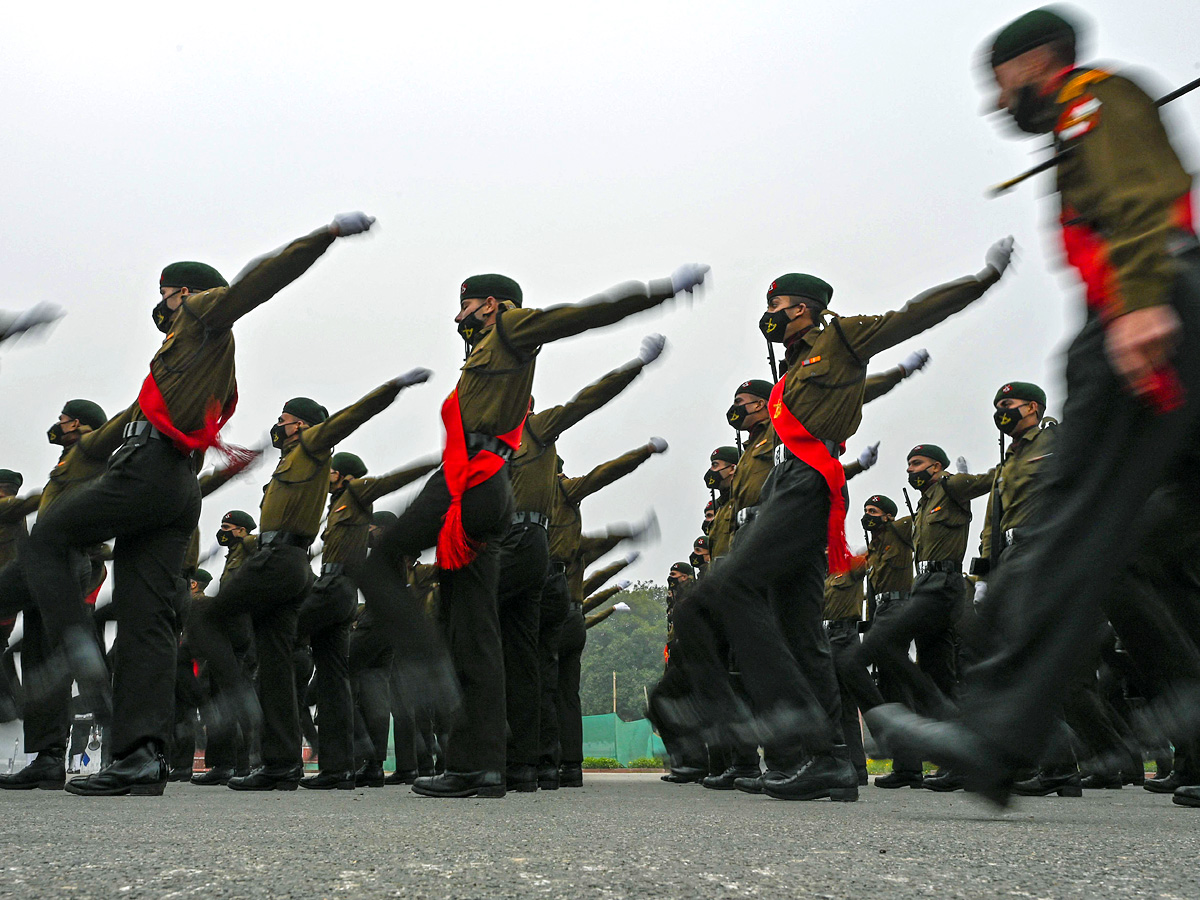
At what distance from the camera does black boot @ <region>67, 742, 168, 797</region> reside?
16.4 feet

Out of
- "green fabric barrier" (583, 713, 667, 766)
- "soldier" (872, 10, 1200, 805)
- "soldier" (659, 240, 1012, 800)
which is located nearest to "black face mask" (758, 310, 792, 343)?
"soldier" (659, 240, 1012, 800)

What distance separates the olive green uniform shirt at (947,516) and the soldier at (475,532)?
402 cm

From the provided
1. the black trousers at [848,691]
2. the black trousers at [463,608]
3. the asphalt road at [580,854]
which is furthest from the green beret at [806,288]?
the black trousers at [848,691]

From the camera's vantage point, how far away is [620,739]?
31.1 metres

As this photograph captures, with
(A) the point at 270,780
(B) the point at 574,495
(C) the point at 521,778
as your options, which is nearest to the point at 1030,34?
(C) the point at 521,778

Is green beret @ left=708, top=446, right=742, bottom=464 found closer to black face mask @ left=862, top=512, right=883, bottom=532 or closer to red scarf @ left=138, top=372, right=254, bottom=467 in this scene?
black face mask @ left=862, top=512, right=883, bottom=532

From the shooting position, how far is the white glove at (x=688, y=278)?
533cm

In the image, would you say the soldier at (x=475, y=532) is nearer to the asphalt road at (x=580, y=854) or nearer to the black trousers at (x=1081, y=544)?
the asphalt road at (x=580, y=854)

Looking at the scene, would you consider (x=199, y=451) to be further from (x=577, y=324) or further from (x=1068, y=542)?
(x=1068, y=542)

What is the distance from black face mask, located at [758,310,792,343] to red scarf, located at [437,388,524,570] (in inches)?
60.7

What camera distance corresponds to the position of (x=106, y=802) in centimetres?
455

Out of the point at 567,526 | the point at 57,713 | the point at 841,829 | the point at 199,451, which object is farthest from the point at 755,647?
the point at 567,526

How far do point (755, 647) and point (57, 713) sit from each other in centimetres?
395

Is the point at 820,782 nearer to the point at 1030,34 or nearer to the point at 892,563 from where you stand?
the point at 1030,34
